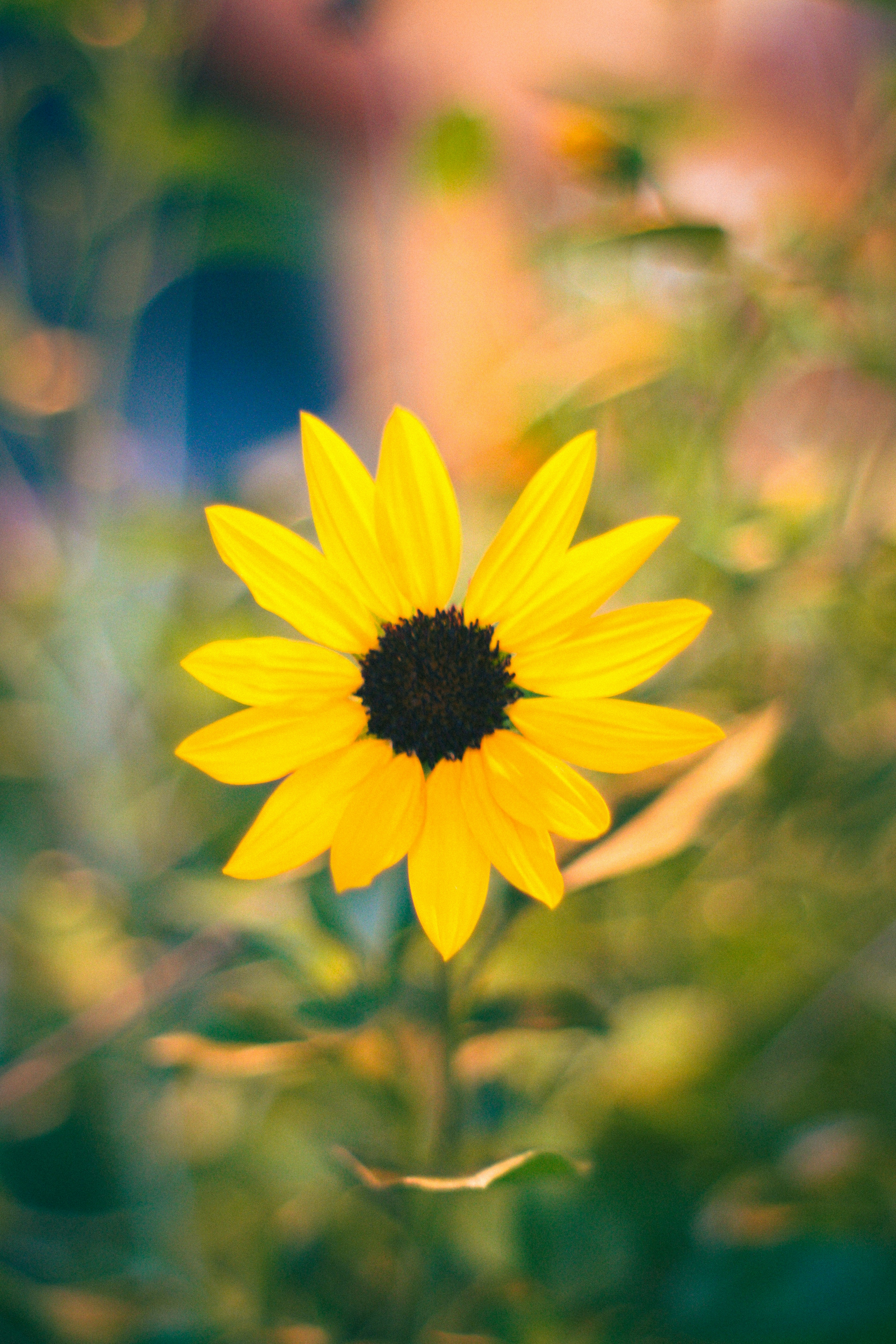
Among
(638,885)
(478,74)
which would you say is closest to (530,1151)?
(638,885)

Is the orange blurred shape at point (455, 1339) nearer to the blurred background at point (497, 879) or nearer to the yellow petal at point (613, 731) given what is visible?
the blurred background at point (497, 879)

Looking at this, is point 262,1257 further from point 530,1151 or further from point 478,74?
point 478,74

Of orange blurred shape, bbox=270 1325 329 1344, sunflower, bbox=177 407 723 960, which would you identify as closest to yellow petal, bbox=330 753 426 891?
sunflower, bbox=177 407 723 960

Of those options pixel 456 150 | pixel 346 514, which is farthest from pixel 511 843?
pixel 456 150

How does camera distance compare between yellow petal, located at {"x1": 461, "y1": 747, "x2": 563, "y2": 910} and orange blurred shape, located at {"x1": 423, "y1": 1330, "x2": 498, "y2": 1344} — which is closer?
yellow petal, located at {"x1": 461, "y1": 747, "x2": 563, "y2": 910}

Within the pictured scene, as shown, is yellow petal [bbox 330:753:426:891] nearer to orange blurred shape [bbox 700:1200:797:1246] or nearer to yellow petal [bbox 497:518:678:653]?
yellow petal [bbox 497:518:678:653]

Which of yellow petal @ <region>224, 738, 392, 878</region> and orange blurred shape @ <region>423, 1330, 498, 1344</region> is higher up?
yellow petal @ <region>224, 738, 392, 878</region>
